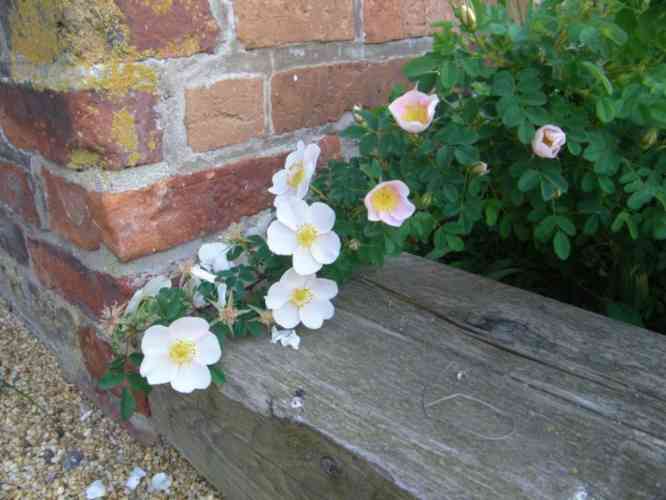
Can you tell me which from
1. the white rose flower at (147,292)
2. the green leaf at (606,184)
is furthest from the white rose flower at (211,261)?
the green leaf at (606,184)

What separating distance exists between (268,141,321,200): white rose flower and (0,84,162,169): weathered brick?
0.69 feet

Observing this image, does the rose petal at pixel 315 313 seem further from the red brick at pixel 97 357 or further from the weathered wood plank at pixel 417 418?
the red brick at pixel 97 357

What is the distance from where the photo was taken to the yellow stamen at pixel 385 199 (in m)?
0.79

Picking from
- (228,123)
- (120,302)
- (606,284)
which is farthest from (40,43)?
(606,284)

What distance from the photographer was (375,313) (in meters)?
0.93

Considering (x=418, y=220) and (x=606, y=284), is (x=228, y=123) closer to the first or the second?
(x=418, y=220)

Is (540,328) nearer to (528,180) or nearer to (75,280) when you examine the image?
Result: (528,180)

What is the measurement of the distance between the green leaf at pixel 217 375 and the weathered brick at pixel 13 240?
2.26 ft

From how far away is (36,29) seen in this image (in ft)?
2.93

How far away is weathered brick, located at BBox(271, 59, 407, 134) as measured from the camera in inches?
43.0

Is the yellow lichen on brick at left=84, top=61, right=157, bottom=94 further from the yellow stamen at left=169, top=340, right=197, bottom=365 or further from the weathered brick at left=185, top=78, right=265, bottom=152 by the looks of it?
the yellow stamen at left=169, top=340, right=197, bottom=365

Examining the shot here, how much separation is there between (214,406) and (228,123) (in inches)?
18.5

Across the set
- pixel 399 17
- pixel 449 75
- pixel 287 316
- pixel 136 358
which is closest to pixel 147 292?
pixel 136 358

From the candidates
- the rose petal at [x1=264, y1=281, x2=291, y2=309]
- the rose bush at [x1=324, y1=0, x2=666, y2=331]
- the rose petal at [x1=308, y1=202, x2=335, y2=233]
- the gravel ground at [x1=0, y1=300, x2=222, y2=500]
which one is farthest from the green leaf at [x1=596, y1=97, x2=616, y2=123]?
the gravel ground at [x1=0, y1=300, x2=222, y2=500]
